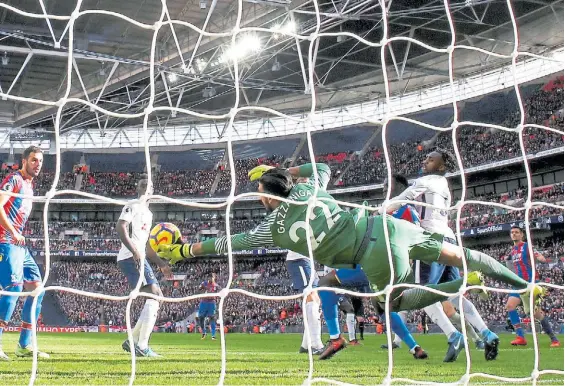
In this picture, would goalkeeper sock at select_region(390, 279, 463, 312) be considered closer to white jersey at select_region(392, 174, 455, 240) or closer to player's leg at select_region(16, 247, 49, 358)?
white jersey at select_region(392, 174, 455, 240)

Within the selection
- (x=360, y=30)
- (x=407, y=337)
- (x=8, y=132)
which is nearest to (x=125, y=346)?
(x=407, y=337)

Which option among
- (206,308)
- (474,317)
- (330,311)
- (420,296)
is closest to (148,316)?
(330,311)

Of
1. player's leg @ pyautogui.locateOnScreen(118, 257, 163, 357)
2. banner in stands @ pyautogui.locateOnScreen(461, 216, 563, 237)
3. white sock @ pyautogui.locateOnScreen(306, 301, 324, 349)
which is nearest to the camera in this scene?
player's leg @ pyautogui.locateOnScreen(118, 257, 163, 357)

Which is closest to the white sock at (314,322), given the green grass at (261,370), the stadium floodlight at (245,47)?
the green grass at (261,370)

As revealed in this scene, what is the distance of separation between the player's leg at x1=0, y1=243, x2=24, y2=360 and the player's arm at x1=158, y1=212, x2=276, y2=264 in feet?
6.56

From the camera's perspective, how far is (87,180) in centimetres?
3684

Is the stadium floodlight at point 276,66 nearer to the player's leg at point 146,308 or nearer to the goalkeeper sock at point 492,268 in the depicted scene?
the player's leg at point 146,308

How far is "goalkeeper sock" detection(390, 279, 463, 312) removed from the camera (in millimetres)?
4041

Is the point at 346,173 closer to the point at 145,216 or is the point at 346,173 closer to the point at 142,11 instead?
Answer: the point at 142,11

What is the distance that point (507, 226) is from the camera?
84.9 feet

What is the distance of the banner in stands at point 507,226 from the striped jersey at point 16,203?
71.1ft

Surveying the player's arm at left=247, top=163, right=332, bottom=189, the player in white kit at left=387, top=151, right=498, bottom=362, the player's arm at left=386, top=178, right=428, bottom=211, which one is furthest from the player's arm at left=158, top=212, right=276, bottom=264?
the player in white kit at left=387, top=151, right=498, bottom=362

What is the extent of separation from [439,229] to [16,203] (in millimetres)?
3644

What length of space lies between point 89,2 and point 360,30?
9518 mm
